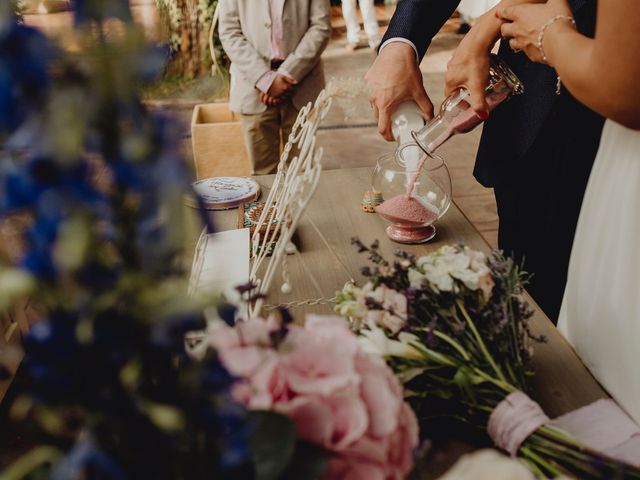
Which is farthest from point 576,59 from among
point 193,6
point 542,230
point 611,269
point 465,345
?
point 193,6

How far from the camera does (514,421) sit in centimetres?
69

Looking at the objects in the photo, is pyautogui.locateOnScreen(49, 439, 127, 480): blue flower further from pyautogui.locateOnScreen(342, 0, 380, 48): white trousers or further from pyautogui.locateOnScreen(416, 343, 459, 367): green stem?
pyautogui.locateOnScreen(342, 0, 380, 48): white trousers

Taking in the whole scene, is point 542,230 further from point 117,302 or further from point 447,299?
point 117,302

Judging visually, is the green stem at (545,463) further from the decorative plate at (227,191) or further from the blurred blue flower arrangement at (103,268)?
the decorative plate at (227,191)

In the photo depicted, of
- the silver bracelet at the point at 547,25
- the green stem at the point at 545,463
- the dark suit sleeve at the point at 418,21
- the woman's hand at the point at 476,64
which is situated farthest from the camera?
the dark suit sleeve at the point at 418,21

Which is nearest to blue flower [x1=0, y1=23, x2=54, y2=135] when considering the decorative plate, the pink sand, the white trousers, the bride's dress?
the bride's dress

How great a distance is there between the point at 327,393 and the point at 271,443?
Result: 0.18 ft

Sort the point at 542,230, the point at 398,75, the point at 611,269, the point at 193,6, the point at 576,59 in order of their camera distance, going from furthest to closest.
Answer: the point at 193,6, the point at 542,230, the point at 398,75, the point at 611,269, the point at 576,59

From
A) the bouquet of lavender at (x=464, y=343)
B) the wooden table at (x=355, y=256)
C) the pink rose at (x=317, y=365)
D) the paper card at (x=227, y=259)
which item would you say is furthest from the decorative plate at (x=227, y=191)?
the pink rose at (x=317, y=365)

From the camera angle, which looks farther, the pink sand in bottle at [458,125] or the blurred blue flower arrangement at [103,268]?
the pink sand in bottle at [458,125]

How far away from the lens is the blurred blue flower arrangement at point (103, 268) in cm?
31

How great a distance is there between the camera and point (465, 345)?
31.0 inches

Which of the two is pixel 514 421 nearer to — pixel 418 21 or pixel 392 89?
pixel 392 89

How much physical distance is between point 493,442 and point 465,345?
127 mm
